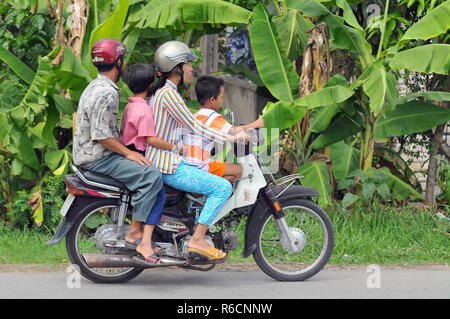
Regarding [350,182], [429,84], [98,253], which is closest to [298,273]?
[98,253]

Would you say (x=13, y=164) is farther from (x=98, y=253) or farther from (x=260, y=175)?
(x=260, y=175)

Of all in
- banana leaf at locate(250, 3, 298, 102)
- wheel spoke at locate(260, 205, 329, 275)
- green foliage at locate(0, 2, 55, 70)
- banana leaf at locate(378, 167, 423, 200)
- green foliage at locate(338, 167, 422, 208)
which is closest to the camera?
wheel spoke at locate(260, 205, 329, 275)

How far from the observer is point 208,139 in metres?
6.00

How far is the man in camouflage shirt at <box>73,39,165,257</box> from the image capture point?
18.8 ft

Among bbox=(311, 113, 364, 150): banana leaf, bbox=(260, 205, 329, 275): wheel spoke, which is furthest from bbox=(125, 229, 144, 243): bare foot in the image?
bbox=(311, 113, 364, 150): banana leaf

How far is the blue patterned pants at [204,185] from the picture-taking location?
5852mm

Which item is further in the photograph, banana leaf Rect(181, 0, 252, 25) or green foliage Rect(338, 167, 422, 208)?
green foliage Rect(338, 167, 422, 208)

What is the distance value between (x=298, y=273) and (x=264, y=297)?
26.2 inches

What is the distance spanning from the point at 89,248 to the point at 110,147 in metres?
0.93

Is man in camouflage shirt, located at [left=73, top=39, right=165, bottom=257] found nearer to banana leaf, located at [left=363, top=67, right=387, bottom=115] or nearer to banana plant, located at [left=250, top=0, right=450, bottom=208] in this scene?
banana plant, located at [left=250, top=0, right=450, bottom=208]

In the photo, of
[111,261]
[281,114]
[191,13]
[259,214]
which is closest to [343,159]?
[281,114]

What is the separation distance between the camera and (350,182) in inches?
332

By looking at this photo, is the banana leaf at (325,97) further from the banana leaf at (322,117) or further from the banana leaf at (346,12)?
the banana leaf at (346,12)

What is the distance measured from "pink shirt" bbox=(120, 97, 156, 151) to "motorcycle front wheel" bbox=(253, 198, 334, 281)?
1.17 metres
